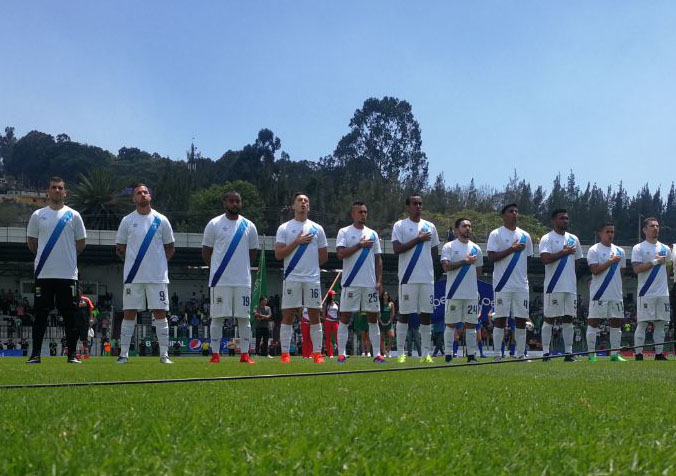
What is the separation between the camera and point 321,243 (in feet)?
40.8

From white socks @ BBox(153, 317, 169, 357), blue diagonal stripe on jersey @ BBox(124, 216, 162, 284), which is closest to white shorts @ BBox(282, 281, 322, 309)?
white socks @ BBox(153, 317, 169, 357)

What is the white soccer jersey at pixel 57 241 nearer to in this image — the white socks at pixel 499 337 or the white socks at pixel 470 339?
the white socks at pixel 470 339

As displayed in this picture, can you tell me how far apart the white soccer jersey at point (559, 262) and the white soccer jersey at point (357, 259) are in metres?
3.10

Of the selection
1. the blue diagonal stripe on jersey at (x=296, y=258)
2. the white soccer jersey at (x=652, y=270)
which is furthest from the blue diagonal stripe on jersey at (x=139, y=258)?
the white soccer jersey at (x=652, y=270)

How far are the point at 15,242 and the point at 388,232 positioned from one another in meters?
45.6

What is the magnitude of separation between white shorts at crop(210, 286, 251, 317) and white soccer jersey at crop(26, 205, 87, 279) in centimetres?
196

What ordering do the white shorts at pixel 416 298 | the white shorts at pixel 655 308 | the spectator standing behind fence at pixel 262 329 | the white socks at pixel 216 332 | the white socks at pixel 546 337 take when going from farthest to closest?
the spectator standing behind fence at pixel 262 329
the white shorts at pixel 655 308
the white socks at pixel 546 337
the white shorts at pixel 416 298
the white socks at pixel 216 332

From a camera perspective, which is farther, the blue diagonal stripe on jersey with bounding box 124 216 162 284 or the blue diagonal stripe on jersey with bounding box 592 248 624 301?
the blue diagonal stripe on jersey with bounding box 592 248 624 301

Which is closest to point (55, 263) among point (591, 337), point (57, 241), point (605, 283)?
point (57, 241)

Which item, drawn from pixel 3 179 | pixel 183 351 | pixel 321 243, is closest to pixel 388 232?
pixel 183 351

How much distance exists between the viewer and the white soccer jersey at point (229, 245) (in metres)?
11.5

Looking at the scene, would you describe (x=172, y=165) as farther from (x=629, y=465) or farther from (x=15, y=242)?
(x=629, y=465)

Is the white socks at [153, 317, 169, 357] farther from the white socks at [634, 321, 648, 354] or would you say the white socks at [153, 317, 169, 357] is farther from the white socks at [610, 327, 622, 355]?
the white socks at [634, 321, 648, 354]

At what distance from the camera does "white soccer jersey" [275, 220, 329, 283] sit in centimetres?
1212
